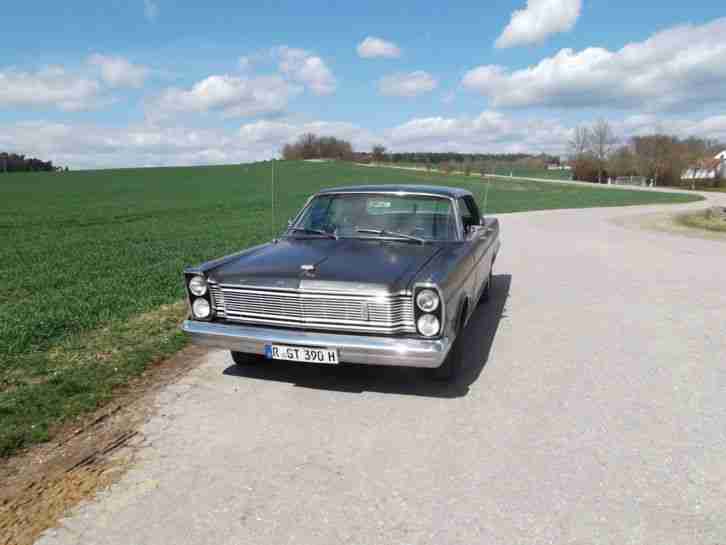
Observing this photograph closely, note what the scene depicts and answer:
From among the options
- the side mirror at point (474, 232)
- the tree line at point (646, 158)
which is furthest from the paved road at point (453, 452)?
the tree line at point (646, 158)

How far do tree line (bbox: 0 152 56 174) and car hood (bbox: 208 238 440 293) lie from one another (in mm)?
91776

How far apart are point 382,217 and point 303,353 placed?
187cm

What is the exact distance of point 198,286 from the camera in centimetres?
430

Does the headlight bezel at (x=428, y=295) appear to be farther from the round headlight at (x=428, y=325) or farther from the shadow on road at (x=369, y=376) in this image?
the shadow on road at (x=369, y=376)

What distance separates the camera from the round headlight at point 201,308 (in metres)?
4.30

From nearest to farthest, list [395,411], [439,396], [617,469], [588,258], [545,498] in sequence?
[545,498] → [617,469] → [395,411] → [439,396] → [588,258]

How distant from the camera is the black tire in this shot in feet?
15.4

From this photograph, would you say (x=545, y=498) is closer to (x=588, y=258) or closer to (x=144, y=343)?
(x=144, y=343)

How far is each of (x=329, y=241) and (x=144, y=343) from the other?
81.1 inches

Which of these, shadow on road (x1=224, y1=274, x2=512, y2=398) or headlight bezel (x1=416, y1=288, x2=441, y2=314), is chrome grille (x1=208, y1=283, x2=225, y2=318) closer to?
shadow on road (x1=224, y1=274, x2=512, y2=398)

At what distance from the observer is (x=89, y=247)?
12.3 metres

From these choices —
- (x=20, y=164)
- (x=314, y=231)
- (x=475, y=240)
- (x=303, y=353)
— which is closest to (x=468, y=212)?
(x=475, y=240)

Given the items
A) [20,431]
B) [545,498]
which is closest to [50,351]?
[20,431]

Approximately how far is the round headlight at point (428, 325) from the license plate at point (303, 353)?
62cm
